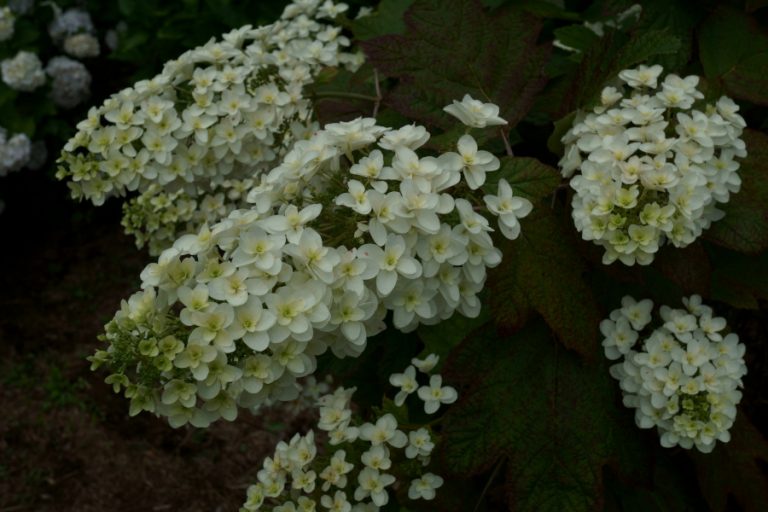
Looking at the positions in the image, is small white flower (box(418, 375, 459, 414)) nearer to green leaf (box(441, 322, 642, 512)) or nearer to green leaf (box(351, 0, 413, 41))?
green leaf (box(441, 322, 642, 512))

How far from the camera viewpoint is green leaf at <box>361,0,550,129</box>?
1.77 meters

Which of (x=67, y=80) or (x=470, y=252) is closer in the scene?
(x=470, y=252)

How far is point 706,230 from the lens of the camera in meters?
1.57

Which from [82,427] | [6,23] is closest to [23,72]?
[6,23]

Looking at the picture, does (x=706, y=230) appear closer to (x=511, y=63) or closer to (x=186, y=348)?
(x=511, y=63)

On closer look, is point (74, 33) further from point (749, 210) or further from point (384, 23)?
point (749, 210)

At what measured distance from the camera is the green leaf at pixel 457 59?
1.77m

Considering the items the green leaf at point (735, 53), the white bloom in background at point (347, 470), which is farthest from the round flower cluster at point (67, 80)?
the green leaf at point (735, 53)

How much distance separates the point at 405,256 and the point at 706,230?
0.62 metres

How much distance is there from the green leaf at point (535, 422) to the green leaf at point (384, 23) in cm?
89

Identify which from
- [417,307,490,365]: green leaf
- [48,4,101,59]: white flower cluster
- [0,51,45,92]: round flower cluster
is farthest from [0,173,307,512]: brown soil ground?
[417,307,490,365]: green leaf

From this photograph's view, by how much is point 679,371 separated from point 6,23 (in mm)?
3739

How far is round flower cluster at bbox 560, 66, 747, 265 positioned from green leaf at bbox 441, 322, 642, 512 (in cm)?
27

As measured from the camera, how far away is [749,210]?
156 centimetres
